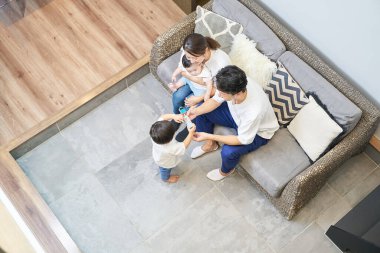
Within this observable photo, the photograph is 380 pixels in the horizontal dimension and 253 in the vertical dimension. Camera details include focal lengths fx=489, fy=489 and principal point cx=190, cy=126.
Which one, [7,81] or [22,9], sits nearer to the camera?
[7,81]

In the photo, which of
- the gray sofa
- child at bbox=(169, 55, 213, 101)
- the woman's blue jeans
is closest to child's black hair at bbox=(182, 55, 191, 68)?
child at bbox=(169, 55, 213, 101)

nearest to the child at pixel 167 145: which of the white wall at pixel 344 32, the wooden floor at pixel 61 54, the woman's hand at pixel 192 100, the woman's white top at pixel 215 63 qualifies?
the woman's hand at pixel 192 100

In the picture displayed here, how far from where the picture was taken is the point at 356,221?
291 cm

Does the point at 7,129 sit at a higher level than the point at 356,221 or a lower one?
lower

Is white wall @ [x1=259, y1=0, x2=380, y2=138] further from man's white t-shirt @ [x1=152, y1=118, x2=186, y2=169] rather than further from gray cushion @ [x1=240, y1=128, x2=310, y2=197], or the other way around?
man's white t-shirt @ [x1=152, y1=118, x2=186, y2=169]

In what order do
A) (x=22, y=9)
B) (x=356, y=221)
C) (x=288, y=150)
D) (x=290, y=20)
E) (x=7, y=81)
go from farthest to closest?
(x=22, y=9) < (x=7, y=81) < (x=290, y=20) < (x=288, y=150) < (x=356, y=221)

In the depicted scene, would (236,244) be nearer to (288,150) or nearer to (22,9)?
(288,150)

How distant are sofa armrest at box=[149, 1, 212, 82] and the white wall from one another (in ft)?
1.90

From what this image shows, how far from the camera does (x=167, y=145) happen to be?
296 centimetres

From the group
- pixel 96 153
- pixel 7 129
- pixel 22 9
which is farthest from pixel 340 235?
pixel 22 9

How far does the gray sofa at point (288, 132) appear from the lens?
9.86ft

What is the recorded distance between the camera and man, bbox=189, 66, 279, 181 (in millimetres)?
2744

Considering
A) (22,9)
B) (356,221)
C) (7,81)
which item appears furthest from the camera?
(22,9)

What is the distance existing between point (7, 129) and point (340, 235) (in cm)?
239
